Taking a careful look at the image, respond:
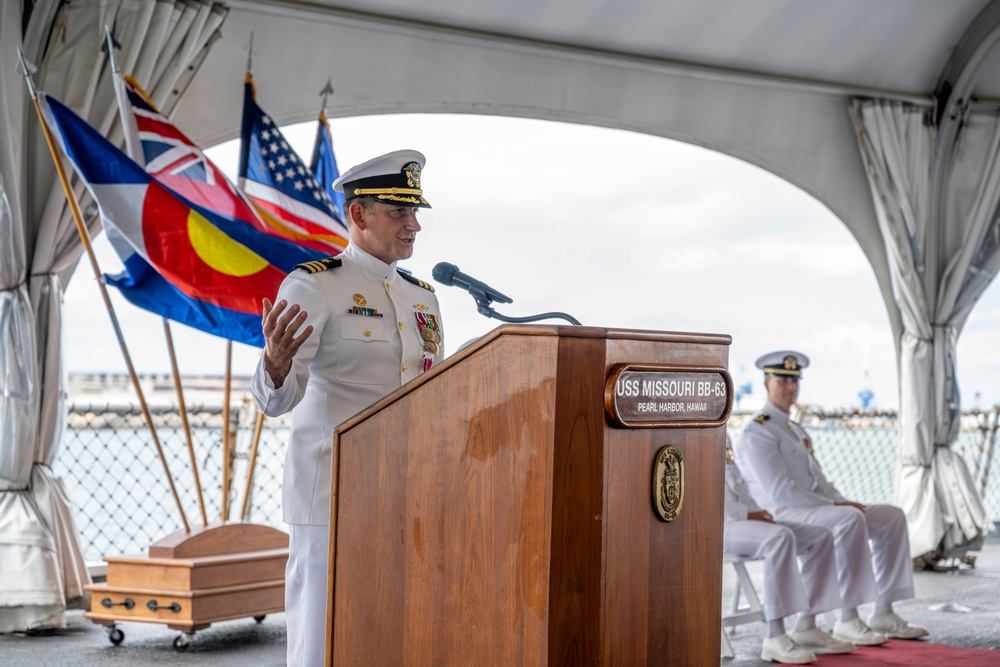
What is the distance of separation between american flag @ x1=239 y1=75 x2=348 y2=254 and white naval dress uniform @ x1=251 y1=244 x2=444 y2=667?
2.27 metres

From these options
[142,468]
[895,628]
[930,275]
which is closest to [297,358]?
[142,468]

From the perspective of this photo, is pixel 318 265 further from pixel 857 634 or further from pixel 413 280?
pixel 857 634

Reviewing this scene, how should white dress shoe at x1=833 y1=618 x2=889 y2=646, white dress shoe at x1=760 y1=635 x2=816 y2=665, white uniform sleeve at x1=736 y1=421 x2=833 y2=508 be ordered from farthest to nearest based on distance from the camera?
1. white uniform sleeve at x1=736 y1=421 x2=833 y2=508
2. white dress shoe at x1=833 y1=618 x2=889 y2=646
3. white dress shoe at x1=760 y1=635 x2=816 y2=665

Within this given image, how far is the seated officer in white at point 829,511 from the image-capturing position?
450 centimetres

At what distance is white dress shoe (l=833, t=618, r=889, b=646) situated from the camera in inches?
174

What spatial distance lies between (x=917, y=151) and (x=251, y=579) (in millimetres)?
4969

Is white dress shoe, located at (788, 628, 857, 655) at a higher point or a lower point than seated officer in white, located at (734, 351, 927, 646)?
lower

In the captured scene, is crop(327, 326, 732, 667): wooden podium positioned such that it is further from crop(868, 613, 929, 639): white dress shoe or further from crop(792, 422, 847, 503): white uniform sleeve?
crop(792, 422, 847, 503): white uniform sleeve

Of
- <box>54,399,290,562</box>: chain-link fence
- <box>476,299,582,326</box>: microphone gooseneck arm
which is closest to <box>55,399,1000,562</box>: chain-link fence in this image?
<box>54,399,290,562</box>: chain-link fence

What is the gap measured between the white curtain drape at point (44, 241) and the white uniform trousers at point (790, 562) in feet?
9.22

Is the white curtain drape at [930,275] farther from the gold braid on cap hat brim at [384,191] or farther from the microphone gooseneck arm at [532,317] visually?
the microphone gooseneck arm at [532,317]

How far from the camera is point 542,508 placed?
143 cm

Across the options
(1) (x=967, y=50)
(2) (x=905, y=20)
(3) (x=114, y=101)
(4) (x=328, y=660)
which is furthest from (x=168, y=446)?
(1) (x=967, y=50)

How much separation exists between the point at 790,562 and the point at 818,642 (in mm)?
378
